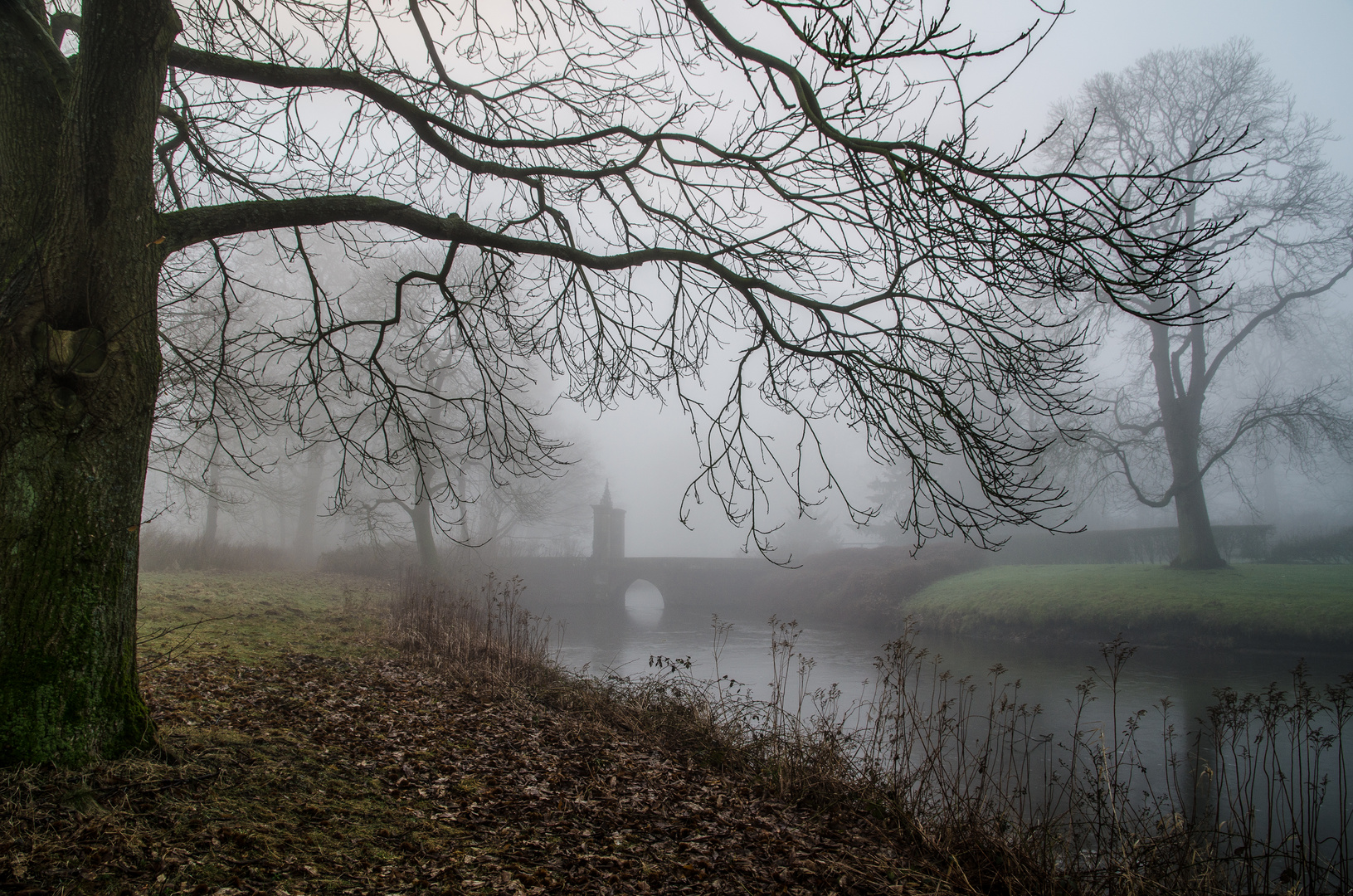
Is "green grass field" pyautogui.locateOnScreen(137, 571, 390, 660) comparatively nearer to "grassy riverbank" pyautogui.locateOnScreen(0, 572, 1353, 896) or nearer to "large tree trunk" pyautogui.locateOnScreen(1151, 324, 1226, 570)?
"grassy riverbank" pyautogui.locateOnScreen(0, 572, 1353, 896)

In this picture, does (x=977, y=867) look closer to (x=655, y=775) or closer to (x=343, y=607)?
(x=655, y=775)

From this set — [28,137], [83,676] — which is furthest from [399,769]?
[28,137]

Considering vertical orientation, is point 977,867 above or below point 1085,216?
below

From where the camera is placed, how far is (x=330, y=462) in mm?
27141

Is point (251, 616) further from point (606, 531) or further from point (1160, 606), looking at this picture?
point (606, 531)

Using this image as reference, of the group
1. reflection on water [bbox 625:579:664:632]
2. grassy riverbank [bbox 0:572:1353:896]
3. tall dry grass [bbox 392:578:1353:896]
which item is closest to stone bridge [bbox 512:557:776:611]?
reflection on water [bbox 625:579:664:632]

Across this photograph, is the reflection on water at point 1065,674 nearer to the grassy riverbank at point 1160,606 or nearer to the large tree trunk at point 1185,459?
the grassy riverbank at point 1160,606

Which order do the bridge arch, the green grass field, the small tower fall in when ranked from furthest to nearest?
1. the bridge arch
2. the small tower
3. the green grass field

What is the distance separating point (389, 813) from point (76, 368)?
2586mm

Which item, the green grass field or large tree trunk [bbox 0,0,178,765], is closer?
large tree trunk [bbox 0,0,178,765]

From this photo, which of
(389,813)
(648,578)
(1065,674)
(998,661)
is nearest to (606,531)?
(648,578)

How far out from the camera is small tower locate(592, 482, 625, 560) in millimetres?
30734

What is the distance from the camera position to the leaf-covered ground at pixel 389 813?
244cm

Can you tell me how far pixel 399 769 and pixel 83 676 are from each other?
1.68 meters
